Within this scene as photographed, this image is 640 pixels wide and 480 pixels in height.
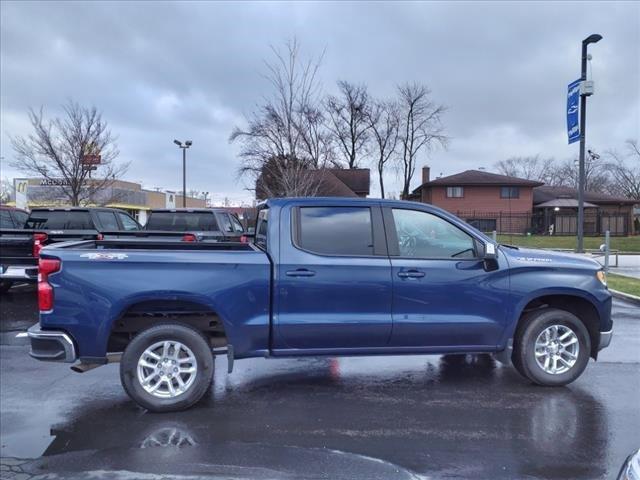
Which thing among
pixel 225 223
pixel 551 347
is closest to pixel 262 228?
pixel 551 347

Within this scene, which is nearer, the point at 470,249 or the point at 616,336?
the point at 470,249

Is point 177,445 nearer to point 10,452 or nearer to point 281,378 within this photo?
point 10,452

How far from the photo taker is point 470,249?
5.01 m

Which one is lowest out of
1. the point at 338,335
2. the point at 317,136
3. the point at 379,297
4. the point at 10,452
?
the point at 10,452

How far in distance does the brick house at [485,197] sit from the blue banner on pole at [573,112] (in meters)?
30.0

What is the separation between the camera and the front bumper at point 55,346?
435cm

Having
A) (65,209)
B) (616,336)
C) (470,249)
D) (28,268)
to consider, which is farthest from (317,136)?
(470,249)

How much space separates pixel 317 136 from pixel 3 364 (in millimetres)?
13430

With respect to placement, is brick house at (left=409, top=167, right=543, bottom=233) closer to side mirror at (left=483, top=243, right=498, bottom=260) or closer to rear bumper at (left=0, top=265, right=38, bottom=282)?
rear bumper at (left=0, top=265, right=38, bottom=282)

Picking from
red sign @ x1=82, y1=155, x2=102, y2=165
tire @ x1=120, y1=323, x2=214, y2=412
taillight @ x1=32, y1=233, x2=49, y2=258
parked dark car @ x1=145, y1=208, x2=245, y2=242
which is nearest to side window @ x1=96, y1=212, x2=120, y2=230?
parked dark car @ x1=145, y1=208, x2=245, y2=242

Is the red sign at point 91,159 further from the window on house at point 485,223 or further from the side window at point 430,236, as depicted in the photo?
the window on house at point 485,223

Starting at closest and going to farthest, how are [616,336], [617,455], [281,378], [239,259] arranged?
[617,455] → [239,259] → [281,378] → [616,336]

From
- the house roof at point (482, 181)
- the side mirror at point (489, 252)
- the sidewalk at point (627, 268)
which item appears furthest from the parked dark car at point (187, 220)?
the house roof at point (482, 181)

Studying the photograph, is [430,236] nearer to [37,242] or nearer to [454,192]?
[37,242]
